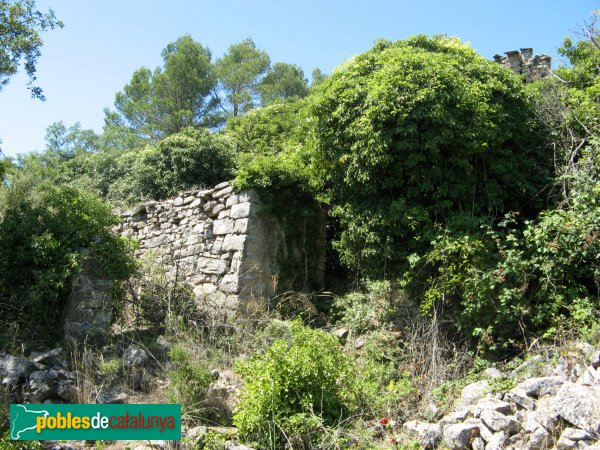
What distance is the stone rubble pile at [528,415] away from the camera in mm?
4012

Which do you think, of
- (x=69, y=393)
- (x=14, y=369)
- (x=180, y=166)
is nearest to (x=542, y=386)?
(x=69, y=393)

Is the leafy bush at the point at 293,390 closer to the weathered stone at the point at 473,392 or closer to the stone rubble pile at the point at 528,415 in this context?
the stone rubble pile at the point at 528,415

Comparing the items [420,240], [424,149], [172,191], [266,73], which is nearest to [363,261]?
[420,240]

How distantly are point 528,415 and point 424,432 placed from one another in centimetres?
96

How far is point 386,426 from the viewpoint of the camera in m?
5.20

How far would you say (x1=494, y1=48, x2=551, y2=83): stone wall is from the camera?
30.9ft

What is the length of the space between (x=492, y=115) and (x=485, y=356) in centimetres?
331

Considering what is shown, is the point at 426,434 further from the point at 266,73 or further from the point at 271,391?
the point at 266,73

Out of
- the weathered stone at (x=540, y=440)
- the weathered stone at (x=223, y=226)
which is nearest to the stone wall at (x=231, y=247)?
the weathered stone at (x=223, y=226)

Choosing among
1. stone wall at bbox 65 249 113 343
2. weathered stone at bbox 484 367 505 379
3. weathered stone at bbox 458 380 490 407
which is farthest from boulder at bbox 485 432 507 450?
stone wall at bbox 65 249 113 343

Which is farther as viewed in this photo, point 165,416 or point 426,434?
point 165,416

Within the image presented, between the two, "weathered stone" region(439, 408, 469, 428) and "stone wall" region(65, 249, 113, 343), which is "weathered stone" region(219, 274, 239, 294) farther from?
"weathered stone" region(439, 408, 469, 428)

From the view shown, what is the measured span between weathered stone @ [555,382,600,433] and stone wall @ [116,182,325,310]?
16.7 feet

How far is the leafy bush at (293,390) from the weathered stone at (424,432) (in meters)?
0.69
